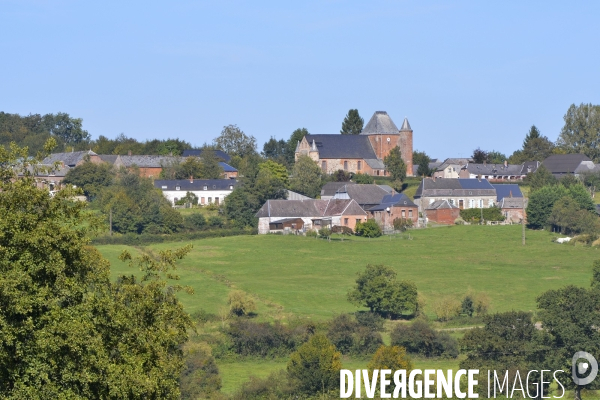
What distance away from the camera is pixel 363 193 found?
78.6 m

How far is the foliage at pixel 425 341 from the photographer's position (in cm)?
3622

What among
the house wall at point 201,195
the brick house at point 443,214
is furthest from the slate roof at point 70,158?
the brick house at point 443,214

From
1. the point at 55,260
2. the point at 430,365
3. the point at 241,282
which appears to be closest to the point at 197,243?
the point at 241,282

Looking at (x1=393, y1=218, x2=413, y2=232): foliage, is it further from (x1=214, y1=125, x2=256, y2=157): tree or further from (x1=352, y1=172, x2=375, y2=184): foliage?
(x1=214, y1=125, x2=256, y2=157): tree

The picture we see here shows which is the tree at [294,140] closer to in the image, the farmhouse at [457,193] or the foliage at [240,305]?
the farmhouse at [457,193]

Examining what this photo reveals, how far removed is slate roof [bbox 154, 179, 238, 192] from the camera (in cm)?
8394

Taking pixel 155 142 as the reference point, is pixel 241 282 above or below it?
below

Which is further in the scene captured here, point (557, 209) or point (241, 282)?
point (557, 209)

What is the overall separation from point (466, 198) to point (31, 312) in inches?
2655

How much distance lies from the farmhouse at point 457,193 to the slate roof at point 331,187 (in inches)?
280

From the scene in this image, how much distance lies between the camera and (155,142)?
11138 cm

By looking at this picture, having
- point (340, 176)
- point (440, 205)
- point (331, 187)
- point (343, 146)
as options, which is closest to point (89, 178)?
point (331, 187)

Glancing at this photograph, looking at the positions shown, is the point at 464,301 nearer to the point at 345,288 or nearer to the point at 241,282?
the point at 345,288

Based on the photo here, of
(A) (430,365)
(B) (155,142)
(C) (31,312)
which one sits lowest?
(A) (430,365)
